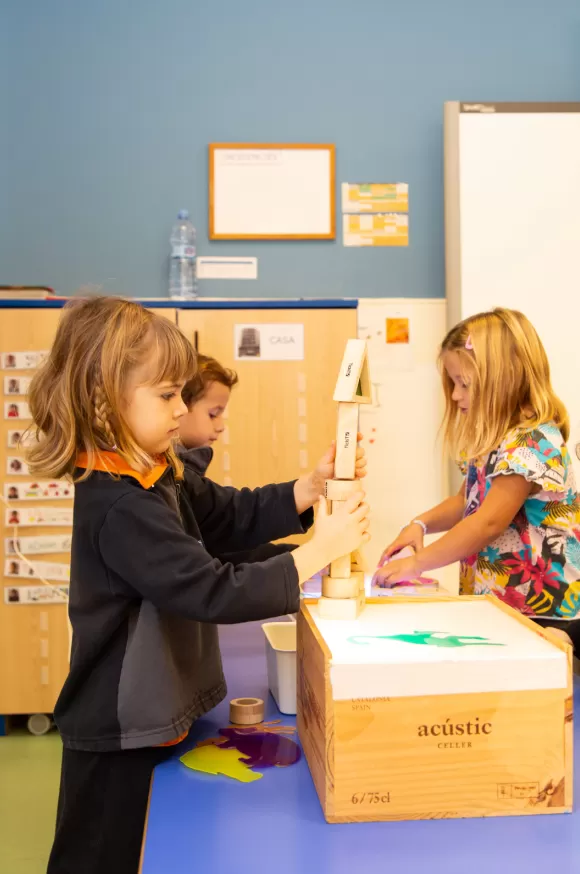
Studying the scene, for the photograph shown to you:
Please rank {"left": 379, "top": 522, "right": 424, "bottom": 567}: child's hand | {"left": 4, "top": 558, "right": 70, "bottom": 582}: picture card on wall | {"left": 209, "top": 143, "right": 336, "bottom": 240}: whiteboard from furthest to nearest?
{"left": 209, "top": 143, "right": 336, "bottom": 240}: whiteboard
{"left": 4, "top": 558, "right": 70, "bottom": 582}: picture card on wall
{"left": 379, "top": 522, "right": 424, "bottom": 567}: child's hand

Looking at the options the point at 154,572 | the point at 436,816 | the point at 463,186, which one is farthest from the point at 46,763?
the point at 463,186

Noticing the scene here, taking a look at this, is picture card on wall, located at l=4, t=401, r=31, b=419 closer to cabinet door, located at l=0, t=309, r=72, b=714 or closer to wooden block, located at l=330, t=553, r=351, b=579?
cabinet door, located at l=0, t=309, r=72, b=714

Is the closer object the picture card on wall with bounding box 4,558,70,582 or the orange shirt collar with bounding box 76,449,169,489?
the orange shirt collar with bounding box 76,449,169,489

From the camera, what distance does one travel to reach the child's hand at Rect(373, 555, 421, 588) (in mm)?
1535

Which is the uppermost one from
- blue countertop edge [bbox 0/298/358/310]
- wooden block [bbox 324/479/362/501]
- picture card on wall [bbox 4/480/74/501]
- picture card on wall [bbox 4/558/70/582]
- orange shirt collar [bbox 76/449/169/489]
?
blue countertop edge [bbox 0/298/358/310]

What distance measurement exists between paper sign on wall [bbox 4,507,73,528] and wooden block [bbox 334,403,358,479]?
197 cm

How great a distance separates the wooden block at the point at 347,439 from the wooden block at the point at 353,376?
0.06ft

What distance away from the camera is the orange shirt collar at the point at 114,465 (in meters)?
1.06

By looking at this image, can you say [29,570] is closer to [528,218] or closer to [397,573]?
[397,573]

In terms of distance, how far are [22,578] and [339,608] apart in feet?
6.79

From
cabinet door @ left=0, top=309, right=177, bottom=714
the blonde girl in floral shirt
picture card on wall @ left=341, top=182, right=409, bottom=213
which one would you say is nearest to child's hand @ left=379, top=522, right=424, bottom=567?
the blonde girl in floral shirt

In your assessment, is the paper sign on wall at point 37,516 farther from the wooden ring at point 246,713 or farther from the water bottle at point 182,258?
the wooden ring at point 246,713

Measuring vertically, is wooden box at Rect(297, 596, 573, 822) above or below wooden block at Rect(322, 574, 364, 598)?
below

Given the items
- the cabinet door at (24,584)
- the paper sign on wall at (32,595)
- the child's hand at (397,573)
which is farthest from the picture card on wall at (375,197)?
the child's hand at (397,573)
